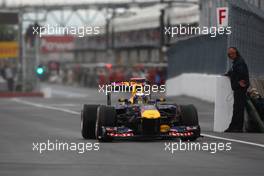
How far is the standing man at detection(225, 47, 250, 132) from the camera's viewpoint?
63.2 ft

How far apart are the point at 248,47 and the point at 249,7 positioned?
1.35 metres

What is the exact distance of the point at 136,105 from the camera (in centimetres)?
1717

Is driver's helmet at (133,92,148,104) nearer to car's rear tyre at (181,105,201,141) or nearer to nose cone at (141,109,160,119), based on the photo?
car's rear tyre at (181,105,201,141)

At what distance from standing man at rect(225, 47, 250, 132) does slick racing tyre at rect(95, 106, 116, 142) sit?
10.6 feet

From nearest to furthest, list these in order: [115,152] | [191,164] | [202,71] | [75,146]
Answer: [191,164], [115,152], [75,146], [202,71]

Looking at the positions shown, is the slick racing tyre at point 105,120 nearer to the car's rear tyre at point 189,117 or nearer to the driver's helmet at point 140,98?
the driver's helmet at point 140,98

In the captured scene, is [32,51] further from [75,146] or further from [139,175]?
[139,175]

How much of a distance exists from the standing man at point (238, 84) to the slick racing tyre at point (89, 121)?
3078 millimetres

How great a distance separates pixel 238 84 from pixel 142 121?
10.7 ft

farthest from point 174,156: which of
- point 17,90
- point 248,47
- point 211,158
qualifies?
point 17,90

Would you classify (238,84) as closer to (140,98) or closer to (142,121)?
(140,98)

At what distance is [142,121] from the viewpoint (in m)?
16.9

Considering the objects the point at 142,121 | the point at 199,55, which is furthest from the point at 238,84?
the point at 199,55

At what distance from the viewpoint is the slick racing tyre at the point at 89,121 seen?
17.6 meters
